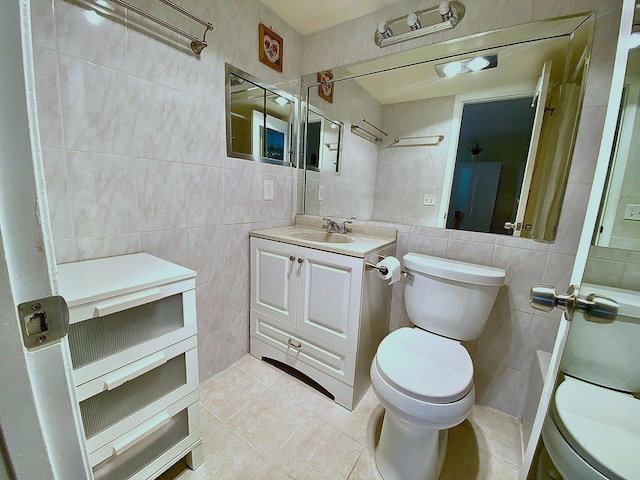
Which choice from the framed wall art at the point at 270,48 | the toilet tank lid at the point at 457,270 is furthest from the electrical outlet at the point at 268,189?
the toilet tank lid at the point at 457,270

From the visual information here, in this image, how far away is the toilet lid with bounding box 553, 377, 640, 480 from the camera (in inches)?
26.9

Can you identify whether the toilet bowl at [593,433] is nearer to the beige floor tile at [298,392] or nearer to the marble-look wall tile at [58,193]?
the beige floor tile at [298,392]

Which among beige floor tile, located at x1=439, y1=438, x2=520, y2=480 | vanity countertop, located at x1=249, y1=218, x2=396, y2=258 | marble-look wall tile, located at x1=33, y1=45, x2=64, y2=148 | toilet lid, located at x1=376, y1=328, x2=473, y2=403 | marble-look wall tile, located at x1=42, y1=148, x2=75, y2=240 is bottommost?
beige floor tile, located at x1=439, y1=438, x2=520, y2=480

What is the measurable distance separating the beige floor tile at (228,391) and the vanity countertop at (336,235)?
2.84 feet

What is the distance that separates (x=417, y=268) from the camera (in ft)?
4.24

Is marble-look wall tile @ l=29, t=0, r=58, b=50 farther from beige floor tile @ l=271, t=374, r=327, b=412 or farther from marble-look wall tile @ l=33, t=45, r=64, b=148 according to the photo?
beige floor tile @ l=271, t=374, r=327, b=412

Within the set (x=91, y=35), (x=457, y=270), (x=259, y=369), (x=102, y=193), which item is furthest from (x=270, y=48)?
(x=259, y=369)

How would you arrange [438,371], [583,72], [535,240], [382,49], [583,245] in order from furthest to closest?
1. [382,49]
2. [535,240]
3. [583,72]
4. [438,371]
5. [583,245]

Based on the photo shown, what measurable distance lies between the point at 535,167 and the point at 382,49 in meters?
1.10

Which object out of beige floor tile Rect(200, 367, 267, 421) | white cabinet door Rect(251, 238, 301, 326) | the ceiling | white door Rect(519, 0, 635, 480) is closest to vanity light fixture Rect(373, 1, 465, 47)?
the ceiling

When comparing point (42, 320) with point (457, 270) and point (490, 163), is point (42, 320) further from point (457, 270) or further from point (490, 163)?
point (490, 163)

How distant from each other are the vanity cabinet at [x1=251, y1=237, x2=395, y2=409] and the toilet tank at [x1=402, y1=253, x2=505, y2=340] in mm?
212

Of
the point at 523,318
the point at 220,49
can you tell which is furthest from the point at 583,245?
the point at 220,49

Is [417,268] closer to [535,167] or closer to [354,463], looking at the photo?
[535,167]
